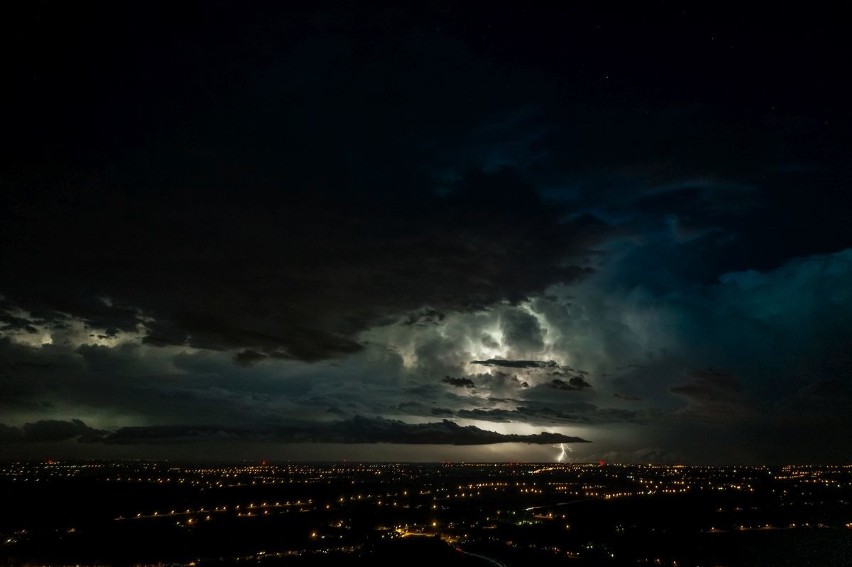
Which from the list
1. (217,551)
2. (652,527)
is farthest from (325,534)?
(652,527)

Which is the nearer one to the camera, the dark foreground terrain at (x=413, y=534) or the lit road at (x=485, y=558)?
the lit road at (x=485, y=558)

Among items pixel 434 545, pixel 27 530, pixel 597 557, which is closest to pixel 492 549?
pixel 434 545

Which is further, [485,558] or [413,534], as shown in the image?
[413,534]

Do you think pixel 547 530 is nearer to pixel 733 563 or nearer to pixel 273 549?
pixel 733 563

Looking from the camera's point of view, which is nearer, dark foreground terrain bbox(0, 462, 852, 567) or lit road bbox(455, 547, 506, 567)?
lit road bbox(455, 547, 506, 567)

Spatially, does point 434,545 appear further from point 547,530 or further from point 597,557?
point 547,530

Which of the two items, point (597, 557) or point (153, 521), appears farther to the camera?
point (153, 521)

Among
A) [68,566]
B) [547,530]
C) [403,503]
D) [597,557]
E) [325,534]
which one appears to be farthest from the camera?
[403,503]

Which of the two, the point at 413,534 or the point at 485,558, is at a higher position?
the point at 485,558

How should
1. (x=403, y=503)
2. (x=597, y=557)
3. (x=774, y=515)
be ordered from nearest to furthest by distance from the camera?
(x=597, y=557)
(x=774, y=515)
(x=403, y=503)
